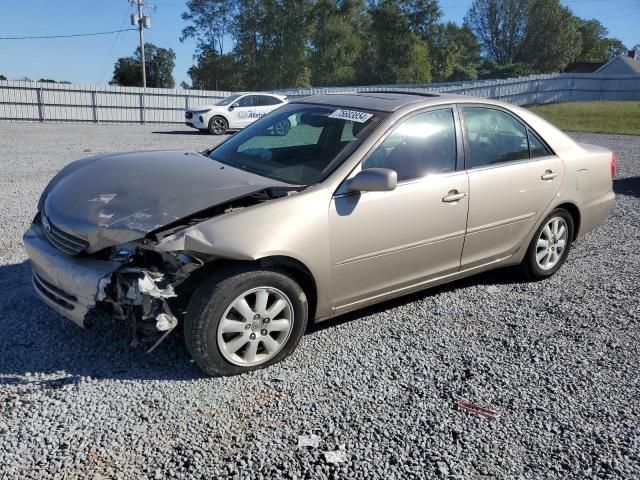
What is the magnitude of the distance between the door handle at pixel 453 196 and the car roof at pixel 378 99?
0.72m

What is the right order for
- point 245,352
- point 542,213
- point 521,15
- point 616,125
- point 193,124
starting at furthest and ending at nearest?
point 521,15 < point 616,125 < point 193,124 < point 542,213 < point 245,352

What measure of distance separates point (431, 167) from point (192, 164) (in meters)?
1.72

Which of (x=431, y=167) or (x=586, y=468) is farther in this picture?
(x=431, y=167)

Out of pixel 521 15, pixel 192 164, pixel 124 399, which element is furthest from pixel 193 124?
pixel 521 15

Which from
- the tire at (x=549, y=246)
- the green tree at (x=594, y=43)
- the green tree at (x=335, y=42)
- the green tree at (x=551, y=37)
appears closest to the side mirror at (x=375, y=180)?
the tire at (x=549, y=246)

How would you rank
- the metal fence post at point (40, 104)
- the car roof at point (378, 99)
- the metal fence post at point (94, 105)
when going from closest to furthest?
1. the car roof at point (378, 99)
2. the metal fence post at point (40, 104)
3. the metal fence post at point (94, 105)

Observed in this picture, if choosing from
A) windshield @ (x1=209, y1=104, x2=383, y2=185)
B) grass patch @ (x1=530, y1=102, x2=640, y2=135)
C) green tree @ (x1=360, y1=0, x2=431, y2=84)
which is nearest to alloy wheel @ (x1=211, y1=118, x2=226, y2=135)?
grass patch @ (x1=530, y1=102, x2=640, y2=135)

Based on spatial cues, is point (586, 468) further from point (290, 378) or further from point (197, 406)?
point (197, 406)

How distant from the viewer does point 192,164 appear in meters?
4.00

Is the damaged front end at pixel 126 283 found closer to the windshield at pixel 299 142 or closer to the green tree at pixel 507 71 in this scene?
the windshield at pixel 299 142

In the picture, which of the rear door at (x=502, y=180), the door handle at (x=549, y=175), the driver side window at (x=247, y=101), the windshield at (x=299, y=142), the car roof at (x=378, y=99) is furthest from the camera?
the driver side window at (x=247, y=101)

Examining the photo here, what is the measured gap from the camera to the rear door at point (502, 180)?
13.8 ft

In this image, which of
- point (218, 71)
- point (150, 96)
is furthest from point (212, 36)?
point (150, 96)

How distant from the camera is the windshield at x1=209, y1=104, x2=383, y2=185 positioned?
12.3 ft
